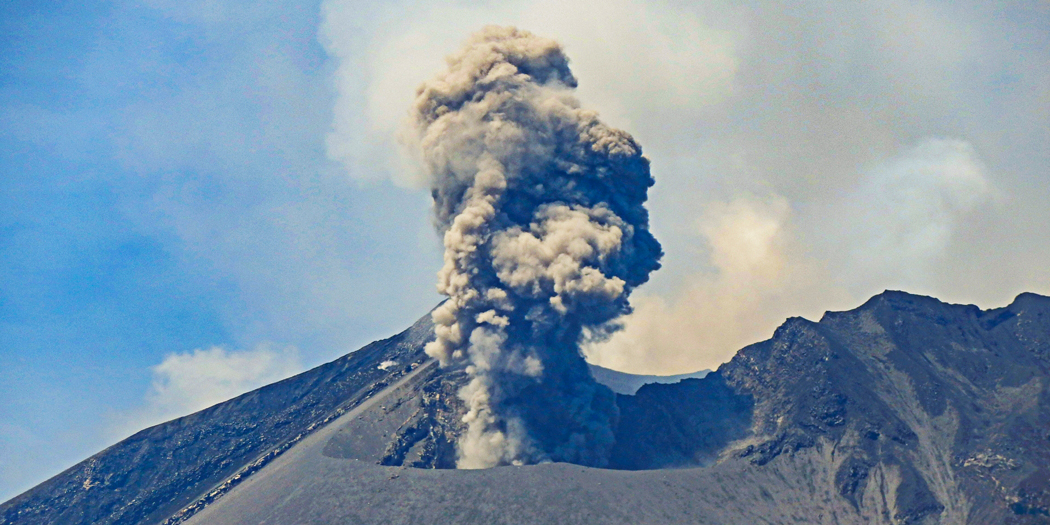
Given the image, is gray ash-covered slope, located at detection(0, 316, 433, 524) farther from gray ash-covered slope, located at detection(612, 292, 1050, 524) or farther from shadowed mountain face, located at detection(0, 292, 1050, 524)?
gray ash-covered slope, located at detection(612, 292, 1050, 524)

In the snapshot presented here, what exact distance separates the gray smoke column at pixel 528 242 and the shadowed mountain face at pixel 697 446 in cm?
420

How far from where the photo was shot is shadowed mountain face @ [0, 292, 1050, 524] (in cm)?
7312

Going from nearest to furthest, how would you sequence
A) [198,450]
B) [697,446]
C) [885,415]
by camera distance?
[697,446]
[885,415]
[198,450]

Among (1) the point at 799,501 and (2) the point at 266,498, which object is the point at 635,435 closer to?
(1) the point at 799,501

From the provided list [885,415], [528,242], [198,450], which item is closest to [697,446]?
[885,415]

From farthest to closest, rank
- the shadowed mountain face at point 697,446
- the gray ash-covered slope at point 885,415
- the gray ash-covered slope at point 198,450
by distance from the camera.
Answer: the gray ash-covered slope at point 198,450
the gray ash-covered slope at point 885,415
the shadowed mountain face at point 697,446

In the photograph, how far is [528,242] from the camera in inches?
2995

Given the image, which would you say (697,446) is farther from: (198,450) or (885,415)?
(198,450)

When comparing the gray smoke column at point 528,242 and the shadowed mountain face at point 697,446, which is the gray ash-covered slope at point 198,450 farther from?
the gray smoke column at point 528,242

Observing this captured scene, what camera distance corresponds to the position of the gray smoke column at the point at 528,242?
75188 mm

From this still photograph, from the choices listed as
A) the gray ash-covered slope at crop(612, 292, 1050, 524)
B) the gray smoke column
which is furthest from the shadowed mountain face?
the gray smoke column

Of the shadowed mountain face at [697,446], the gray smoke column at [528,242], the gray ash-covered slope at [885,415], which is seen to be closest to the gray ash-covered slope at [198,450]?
the shadowed mountain face at [697,446]

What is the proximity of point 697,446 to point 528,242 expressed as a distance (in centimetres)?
2602

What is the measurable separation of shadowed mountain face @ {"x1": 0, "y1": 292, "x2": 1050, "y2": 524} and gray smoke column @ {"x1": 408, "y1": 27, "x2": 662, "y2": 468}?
420 cm
